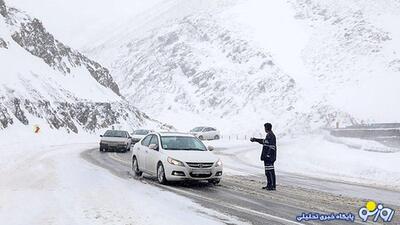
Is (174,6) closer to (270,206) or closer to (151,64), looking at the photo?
(151,64)

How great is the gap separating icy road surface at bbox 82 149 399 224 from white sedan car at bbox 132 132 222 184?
0.32 meters

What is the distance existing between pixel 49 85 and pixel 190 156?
4877 centimetres

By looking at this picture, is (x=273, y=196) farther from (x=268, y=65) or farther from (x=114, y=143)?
(x=268, y=65)

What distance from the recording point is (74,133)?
56000 mm

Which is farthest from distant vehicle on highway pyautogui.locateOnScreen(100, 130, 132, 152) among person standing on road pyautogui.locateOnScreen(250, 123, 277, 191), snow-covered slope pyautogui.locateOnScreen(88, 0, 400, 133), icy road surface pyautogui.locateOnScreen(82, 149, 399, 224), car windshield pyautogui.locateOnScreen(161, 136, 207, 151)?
snow-covered slope pyautogui.locateOnScreen(88, 0, 400, 133)

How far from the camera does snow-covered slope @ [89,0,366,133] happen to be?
255ft

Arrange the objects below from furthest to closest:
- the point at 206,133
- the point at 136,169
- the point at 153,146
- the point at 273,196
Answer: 1. the point at 206,133
2. the point at 136,169
3. the point at 153,146
4. the point at 273,196

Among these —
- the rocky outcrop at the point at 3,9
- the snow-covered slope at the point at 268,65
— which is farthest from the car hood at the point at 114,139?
the snow-covered slope at the point at 268,65

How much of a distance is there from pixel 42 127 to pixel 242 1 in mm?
66569

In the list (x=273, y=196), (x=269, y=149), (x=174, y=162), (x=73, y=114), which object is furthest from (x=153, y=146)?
(x=73, y=114)

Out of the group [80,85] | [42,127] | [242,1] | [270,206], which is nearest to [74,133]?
[42,127]

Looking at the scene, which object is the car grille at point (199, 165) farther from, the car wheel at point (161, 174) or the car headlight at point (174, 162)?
the car wheel at point (161, 174)

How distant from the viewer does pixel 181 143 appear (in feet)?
49.8

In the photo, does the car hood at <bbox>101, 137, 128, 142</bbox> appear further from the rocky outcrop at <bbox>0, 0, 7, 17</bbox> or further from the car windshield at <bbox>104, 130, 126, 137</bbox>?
the rocky outcrop at <bbox>0, 0, 7, 17</bbox>
